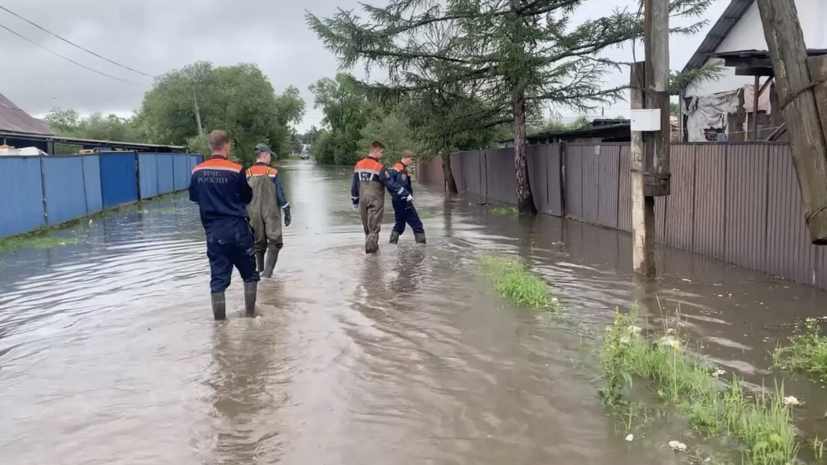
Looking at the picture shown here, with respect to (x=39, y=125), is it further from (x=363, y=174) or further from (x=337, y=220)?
(x=363, y=174)

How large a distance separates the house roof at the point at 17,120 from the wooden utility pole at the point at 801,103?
3095 cm

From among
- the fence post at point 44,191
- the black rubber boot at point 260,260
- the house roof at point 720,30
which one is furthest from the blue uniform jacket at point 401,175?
the house roof at point 720,30

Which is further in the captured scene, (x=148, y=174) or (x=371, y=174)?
(x=148, y=174)

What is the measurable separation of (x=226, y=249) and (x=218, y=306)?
59cm

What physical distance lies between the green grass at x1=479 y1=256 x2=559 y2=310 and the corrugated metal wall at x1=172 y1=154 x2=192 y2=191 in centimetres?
2605

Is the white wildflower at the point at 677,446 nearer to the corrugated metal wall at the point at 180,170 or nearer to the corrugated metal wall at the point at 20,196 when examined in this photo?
the corrugated metal wall at the point at 20,196

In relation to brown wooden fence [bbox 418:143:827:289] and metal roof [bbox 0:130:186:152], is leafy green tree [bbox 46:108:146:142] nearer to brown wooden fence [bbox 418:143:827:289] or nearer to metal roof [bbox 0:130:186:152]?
metal roof [bbox 0:130:186:152]

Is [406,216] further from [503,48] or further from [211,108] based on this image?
[211,108]

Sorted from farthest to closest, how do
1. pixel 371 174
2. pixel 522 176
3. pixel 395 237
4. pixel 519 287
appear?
pixel 522 176 → pixel 395 237 → pixel 371 174 → pixel 519 287

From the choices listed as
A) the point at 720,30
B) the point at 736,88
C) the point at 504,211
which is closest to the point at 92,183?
the point at 504,211

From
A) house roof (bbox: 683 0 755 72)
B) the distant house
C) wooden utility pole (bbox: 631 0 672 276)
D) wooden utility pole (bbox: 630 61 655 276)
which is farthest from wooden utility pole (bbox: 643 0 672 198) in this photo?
house roof (bbox: 683 0 755 72)

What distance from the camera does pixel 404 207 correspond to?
11.6m

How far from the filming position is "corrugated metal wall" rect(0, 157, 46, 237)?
1364 cm

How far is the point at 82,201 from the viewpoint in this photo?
18578mm
